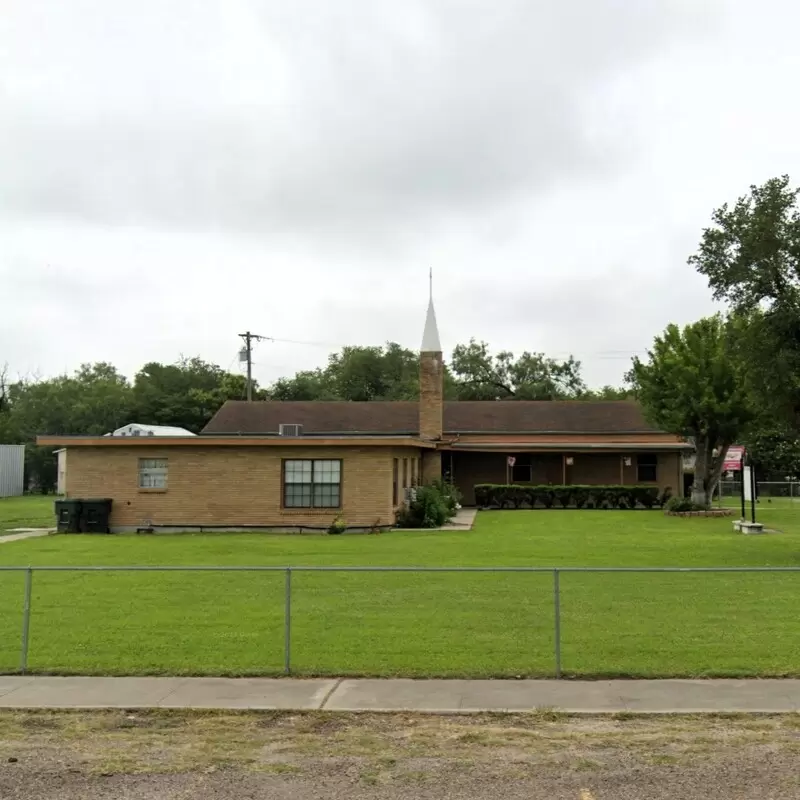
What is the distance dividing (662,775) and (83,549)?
18.3 metres

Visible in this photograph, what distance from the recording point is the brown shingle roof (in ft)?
145

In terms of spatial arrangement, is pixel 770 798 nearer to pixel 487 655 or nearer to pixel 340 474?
pixel 487 655

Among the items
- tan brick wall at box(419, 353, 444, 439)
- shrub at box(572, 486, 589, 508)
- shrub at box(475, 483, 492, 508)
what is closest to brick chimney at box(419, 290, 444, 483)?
tan brick wall at box(419, 353, 444, 439)

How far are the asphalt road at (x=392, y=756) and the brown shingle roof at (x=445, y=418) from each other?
36348mm

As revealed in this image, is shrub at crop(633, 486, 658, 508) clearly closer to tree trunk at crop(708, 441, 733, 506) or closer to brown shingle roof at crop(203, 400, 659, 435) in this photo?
tree trunk at crop(708, 441, 733, 506)

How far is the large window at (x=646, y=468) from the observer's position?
4156 cm

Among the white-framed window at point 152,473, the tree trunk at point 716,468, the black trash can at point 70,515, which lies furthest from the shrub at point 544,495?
the black trash can at point 70,515

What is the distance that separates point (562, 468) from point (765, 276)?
23.2 metres

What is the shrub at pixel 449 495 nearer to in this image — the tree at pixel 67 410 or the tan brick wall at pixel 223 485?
the tan brick wall at pixel 223 485

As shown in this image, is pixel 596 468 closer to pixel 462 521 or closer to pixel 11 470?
pixel 462 521

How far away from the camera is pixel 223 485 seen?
27.1m

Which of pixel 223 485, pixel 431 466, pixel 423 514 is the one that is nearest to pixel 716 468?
pixel 431 466

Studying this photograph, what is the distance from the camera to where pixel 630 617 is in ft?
37.6

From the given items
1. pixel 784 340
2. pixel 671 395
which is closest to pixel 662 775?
pixel 784 340
